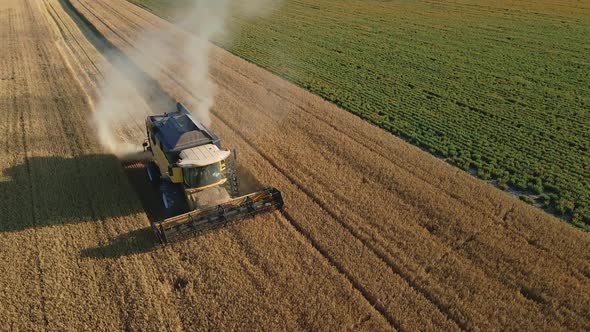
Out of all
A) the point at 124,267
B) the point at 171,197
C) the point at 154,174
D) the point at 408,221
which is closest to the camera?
the point at 124,267

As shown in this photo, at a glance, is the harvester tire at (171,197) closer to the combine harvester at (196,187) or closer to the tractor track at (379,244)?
the combine harvester at (196,187)

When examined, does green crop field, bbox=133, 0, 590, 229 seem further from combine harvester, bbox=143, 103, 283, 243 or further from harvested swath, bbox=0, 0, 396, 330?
combine harvester, bbox=143, 103, 283, 243

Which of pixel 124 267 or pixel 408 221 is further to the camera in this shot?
pixel 408 221

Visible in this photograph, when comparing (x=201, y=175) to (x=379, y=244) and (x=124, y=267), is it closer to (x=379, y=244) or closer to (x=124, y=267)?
(x=124, y=267)

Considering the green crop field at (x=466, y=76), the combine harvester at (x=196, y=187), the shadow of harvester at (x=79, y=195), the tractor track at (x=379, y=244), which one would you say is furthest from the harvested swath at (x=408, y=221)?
the shadow of harvester at (x=79, y=195)

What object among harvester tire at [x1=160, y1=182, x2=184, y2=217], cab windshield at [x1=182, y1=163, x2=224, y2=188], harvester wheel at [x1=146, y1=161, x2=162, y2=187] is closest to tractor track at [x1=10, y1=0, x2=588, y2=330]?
harvester tire at [x1=160, y1=182, x2=184, y2=217]

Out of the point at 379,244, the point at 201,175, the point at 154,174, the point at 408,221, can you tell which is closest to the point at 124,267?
the point at 201,175
